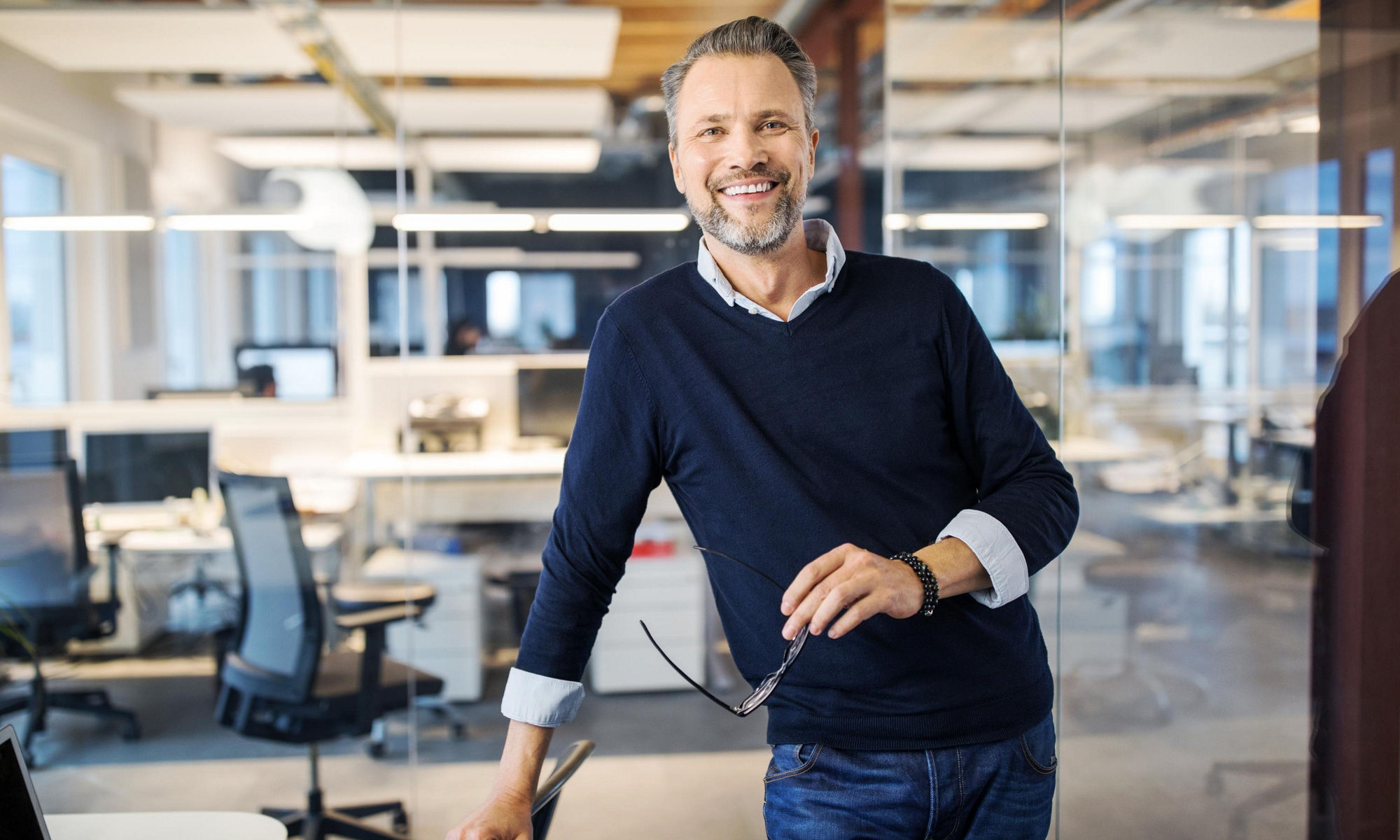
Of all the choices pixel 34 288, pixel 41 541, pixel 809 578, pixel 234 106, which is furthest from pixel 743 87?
pixel 41 541

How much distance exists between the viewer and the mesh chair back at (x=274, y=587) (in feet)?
9.64

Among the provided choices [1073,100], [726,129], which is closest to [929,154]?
[1073,100]

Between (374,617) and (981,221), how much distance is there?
9.12 feet

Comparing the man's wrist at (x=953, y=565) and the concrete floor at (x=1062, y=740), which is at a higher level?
the man's wrist at (x=953, y=565)

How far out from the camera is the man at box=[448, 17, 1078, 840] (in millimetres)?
1205

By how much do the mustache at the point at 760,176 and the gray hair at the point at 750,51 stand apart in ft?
0.33

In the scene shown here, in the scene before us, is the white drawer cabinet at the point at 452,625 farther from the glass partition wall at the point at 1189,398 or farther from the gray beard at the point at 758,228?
the gray beard at the point at 758,228

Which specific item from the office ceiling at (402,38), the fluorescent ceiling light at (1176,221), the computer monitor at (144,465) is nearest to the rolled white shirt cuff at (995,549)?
the fluorescent ceiling light at (1176,221)

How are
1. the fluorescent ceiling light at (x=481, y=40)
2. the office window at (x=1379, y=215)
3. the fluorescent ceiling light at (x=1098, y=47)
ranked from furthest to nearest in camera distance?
the fluorescent ceiling light at (x=481, y=40) → the fluorescent ceiling light at (x=1098, y=47) → the office window at (x=1379, y=215)

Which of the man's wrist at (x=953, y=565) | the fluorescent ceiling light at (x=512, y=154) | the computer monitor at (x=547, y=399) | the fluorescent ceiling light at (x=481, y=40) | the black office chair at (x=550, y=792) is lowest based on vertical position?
the black office chair at (x=550, y=792)

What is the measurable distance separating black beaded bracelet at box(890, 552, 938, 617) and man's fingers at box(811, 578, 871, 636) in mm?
81

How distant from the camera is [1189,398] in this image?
8.77 feet

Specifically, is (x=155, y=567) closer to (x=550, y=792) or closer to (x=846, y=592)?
(x=550, y=792)

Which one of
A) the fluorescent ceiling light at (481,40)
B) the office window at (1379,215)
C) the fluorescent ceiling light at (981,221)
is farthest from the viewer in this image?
the fluorescent ceiling light at (981,221)
